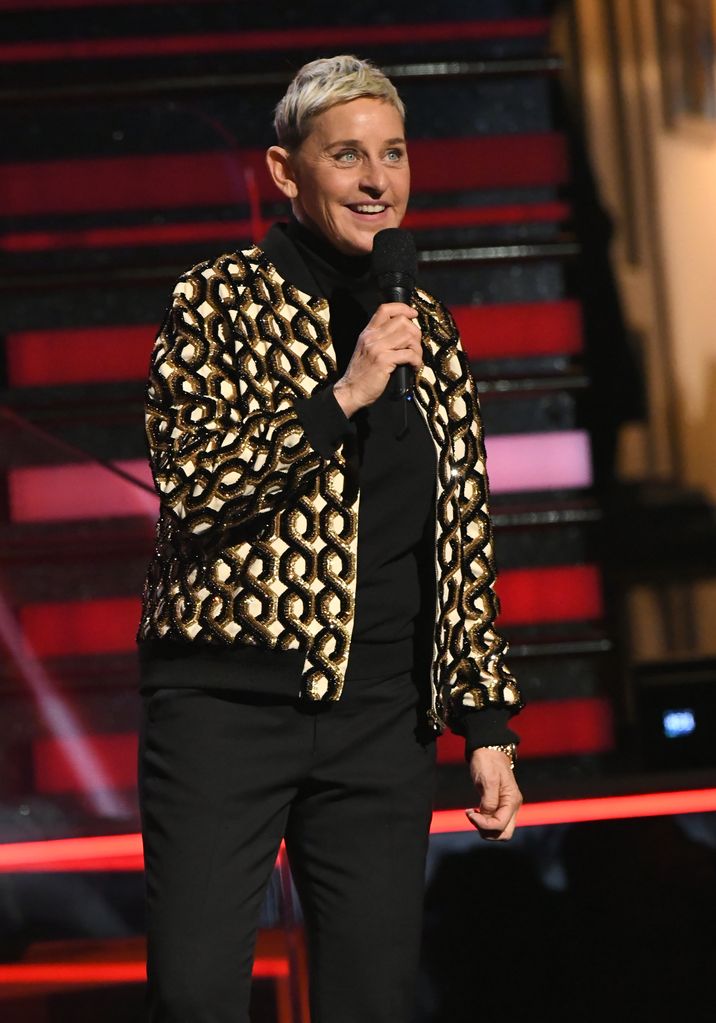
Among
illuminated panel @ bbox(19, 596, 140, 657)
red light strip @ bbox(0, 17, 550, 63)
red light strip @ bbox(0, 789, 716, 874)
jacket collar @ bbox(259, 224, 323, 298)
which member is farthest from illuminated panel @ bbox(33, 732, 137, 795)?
red light strip @ bbox(0, 17, 550, 63)

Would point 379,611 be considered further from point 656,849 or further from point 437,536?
point 656,849

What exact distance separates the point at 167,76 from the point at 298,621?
9.83 ft

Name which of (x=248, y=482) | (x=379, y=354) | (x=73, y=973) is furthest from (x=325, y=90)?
(x=73, y=973)

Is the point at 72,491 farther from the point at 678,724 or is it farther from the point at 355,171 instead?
the point at 355,171

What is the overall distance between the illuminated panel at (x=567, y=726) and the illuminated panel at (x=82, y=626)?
1.38 meters

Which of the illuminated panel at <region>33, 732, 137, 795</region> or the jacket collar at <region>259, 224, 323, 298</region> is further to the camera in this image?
the illuminated panel at <region>33, 732, 137, 795</region>

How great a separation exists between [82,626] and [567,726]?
5.14 feet

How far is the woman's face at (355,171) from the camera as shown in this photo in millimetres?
1608

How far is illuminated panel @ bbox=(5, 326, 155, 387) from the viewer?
4.09 meters

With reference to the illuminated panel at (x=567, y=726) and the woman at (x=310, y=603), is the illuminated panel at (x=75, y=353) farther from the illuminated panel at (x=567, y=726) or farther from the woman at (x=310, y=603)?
the woman at (x=310, y=603)

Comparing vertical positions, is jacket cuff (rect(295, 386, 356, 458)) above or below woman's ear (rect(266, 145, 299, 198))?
below

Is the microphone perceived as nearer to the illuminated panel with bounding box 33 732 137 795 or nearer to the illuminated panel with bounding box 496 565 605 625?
the illuminated panel with bounding box 33 732 137 795

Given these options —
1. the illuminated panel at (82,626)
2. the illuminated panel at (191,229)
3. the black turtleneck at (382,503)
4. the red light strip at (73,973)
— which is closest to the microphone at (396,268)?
the black turtleneck at (382,503)

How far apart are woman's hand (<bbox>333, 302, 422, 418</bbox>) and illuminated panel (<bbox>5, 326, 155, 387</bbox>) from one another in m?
2.70
